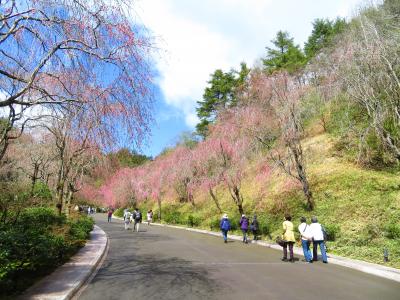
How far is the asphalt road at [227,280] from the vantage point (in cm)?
828

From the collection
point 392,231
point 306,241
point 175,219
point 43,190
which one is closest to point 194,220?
point 175,219

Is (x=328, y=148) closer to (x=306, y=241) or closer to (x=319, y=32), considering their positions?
Answer: (x=306, y=241)

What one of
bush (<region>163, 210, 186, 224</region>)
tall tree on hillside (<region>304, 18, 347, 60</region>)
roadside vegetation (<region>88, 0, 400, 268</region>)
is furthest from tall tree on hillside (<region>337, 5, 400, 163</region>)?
tall tree on hillside (<region>304, 18, 347, 60</region>)

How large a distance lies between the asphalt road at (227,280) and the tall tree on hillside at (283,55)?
111ft

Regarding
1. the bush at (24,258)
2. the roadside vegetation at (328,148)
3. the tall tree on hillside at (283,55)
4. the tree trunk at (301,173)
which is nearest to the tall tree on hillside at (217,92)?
the tall tree on hillside at (283,55)

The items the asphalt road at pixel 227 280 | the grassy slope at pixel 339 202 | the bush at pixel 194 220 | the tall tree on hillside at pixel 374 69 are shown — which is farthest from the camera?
the bush at pixel 194 220

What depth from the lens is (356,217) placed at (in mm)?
22125

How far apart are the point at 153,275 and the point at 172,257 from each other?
13.7ft

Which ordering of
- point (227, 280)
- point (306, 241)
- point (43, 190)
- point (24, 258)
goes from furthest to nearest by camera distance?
point (43, 190), point (306, 241), point (227, 280), point (24, 258)

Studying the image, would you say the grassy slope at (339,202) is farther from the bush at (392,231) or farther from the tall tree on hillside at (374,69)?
the tall tree on hillside at (374,69)

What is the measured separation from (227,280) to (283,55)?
42.4 metres

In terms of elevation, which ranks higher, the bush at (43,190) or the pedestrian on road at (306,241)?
the bush at (43,190)

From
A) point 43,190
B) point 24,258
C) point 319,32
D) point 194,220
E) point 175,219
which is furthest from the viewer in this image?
point 319,32

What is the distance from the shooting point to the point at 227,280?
32.4ft
